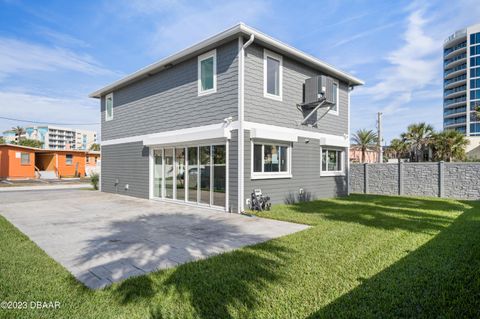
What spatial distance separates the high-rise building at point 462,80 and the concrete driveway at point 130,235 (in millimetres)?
67657

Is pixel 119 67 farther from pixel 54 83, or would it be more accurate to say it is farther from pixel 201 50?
pixel 201 50

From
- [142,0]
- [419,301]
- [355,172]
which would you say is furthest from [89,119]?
[419,301]

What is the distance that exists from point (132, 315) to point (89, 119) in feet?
130

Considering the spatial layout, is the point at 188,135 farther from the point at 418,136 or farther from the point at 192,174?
the point at 418,136

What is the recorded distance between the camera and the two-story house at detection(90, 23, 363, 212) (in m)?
8.96

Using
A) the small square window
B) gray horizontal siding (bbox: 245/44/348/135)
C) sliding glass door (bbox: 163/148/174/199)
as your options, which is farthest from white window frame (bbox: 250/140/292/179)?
the small square window

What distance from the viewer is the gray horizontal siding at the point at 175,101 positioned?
9.17 metres

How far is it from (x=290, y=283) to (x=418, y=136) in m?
32.0

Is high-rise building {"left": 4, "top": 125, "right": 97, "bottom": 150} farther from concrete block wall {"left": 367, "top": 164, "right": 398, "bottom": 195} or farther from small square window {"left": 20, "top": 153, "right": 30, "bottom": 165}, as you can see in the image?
concrete block wall {"left": 367, "top": 164, "right": 398, "bottom": 195}

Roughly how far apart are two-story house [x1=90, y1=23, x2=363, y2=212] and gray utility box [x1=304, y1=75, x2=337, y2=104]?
81 millimetres

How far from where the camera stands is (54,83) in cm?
2459

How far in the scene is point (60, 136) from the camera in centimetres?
11219

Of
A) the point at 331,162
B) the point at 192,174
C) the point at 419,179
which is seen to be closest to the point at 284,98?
the point at 192,174

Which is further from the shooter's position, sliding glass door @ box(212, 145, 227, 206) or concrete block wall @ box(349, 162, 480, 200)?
concrete block wall @ box(349, 162, 480, 200)
